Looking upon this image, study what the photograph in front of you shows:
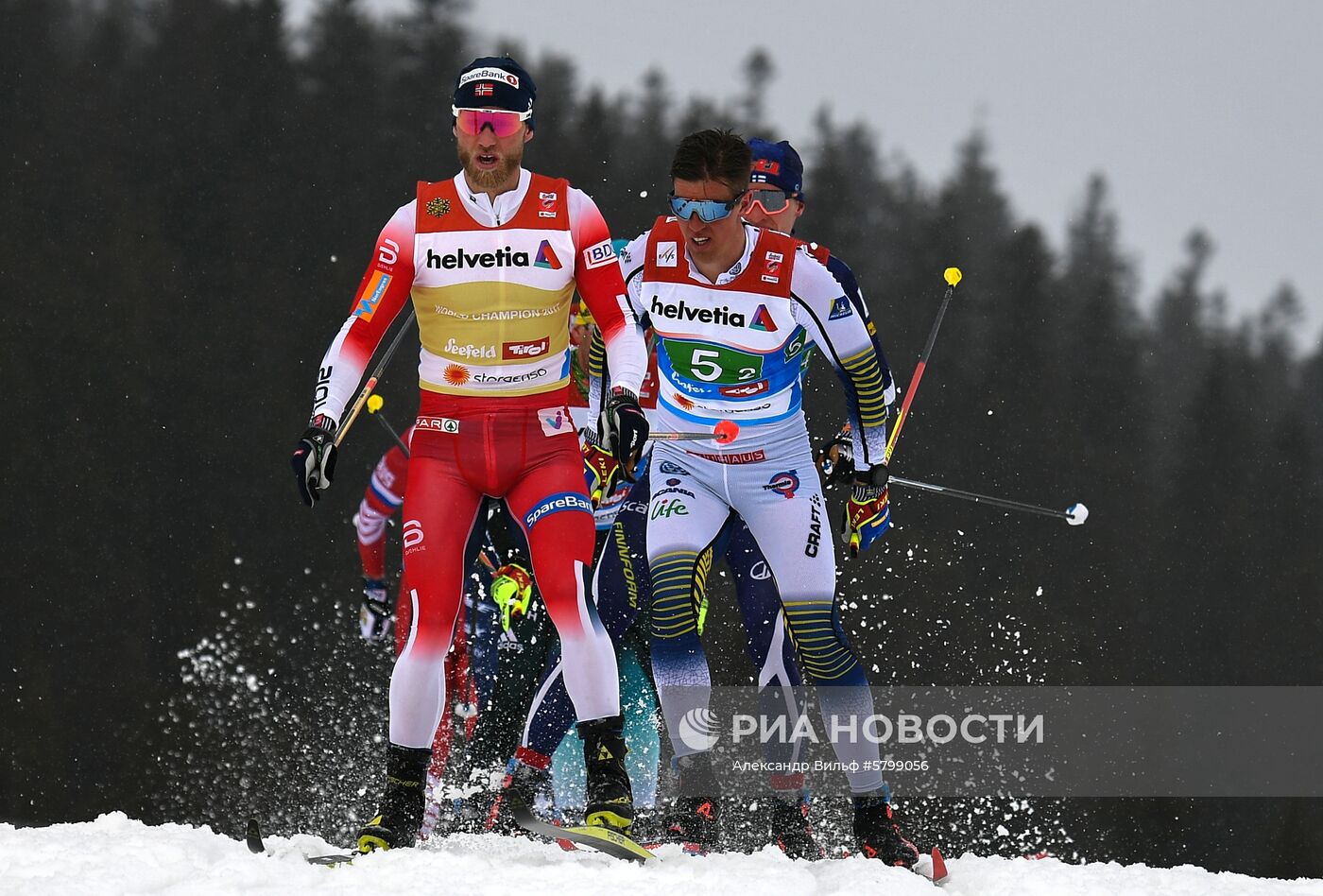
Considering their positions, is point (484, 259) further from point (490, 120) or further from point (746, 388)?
point (746, 388)

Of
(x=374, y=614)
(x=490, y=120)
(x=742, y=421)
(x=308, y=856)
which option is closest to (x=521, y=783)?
(x=374, y=614)

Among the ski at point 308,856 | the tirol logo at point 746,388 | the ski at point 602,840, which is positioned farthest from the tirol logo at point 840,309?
the ski at point 308,856

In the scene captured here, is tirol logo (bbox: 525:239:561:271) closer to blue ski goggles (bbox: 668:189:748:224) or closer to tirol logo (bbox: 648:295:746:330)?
blue ski goggles (bbox: 668:189:748:224)

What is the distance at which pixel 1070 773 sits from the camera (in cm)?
3312

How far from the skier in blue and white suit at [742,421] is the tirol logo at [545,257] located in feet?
2.31

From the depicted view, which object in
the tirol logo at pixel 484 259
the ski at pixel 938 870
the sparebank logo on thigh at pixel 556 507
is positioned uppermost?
the tirol logo at pixel 484 259

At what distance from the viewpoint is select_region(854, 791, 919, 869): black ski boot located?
6.25 metres

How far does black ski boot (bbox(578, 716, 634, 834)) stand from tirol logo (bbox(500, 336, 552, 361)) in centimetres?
126

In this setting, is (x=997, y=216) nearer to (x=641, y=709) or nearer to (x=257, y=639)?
(x=257, y=639)

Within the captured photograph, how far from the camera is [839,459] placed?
7023 mm

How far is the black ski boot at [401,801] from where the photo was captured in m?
5.59

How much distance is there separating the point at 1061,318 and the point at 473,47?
1755 centimetres

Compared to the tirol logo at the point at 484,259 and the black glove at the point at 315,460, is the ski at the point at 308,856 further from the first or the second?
the tirol logo at the point at 484,259

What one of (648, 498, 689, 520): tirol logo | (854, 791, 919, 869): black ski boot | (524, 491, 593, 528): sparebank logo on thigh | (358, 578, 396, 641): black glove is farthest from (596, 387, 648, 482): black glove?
(358, 578, 396, 641): black glove
